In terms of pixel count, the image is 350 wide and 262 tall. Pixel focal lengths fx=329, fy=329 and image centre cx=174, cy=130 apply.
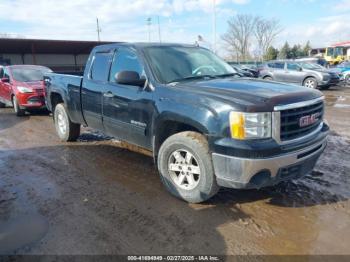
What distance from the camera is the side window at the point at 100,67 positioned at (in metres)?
5.33

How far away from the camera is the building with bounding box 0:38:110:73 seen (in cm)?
2588

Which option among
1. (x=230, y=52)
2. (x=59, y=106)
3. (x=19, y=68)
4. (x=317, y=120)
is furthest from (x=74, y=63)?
(x=230, y=52)

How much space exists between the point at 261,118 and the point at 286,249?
126 cm

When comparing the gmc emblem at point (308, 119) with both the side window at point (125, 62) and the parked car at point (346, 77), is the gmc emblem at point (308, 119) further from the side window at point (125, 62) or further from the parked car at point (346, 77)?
the parked car at point (346, 77)

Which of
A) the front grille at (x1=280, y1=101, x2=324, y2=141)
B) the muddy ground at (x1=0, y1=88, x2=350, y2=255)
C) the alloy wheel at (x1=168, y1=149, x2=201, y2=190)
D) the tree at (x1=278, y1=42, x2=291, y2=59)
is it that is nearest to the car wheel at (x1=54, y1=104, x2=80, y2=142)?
the muddy ground at (x1=0, y1=88, x2=350, y2=255)

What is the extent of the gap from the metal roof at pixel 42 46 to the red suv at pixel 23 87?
48.3 feet

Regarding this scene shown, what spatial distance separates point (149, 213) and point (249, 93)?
176 centimetres

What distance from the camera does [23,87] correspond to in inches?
413

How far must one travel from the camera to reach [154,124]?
13.9 feet

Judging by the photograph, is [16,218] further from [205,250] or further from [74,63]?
[74,63]

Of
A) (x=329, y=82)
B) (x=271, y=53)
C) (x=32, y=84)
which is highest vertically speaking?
(x=271, y=53)

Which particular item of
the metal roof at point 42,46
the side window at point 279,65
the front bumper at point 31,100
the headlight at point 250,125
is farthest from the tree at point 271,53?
the headlight at point 250,125

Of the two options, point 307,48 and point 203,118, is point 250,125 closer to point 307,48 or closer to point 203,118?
point 203,118

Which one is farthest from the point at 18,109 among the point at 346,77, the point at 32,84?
the point at 346,77
